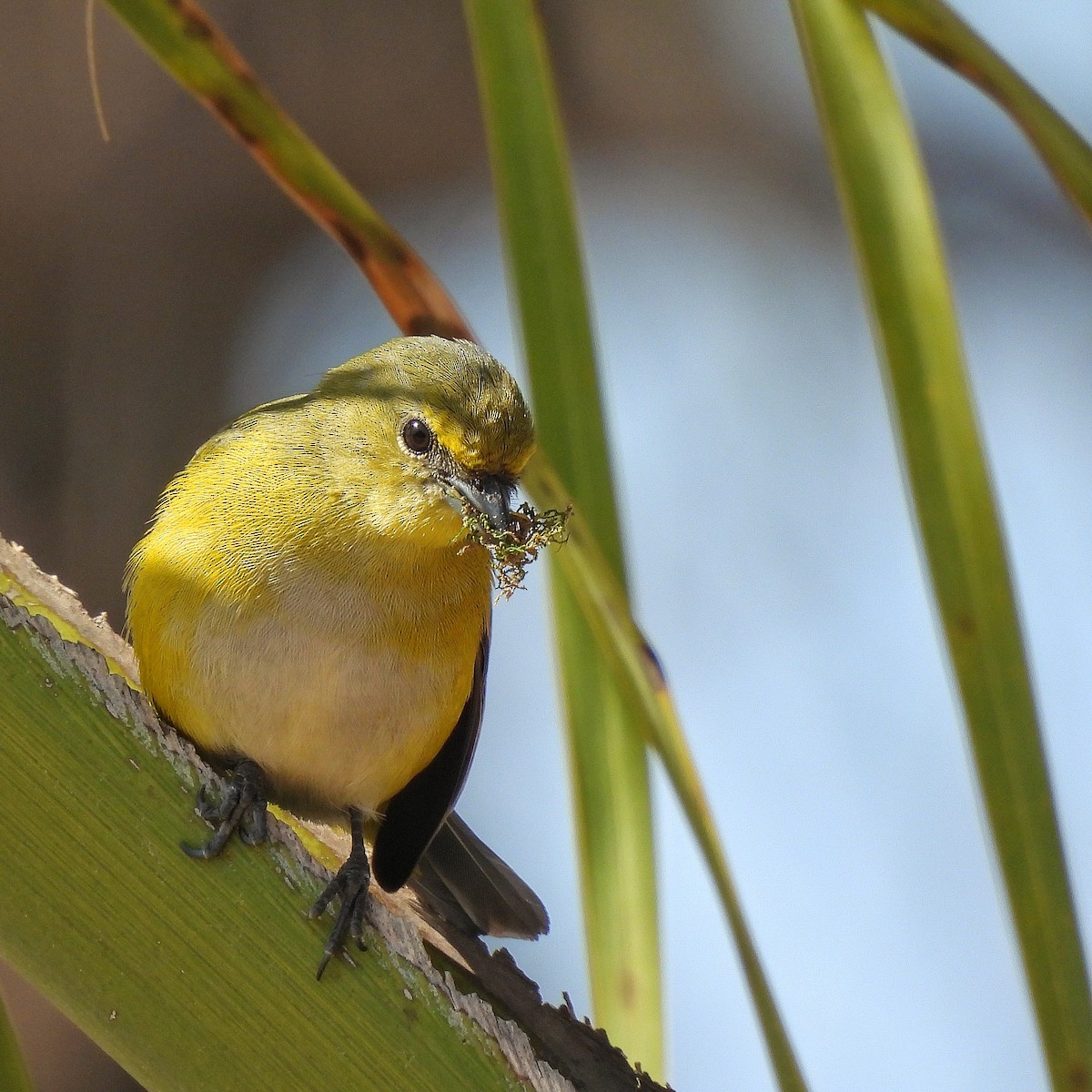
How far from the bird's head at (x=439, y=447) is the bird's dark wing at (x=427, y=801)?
351 mm

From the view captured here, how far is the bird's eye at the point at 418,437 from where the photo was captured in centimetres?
239

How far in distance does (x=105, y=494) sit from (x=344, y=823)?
1.60 meters

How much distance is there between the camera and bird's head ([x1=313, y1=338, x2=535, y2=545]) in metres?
2.32

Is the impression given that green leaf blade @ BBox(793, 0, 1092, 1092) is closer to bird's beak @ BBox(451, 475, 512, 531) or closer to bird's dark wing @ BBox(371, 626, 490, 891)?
bird's beak @ BBox(451, 475, 512, 531)

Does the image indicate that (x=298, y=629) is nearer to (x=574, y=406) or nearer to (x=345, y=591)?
(x=345, y=591)

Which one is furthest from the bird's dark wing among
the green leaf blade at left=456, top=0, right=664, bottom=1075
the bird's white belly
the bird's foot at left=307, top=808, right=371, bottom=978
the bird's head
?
the green leaf blade at left=456, top=0, right=664, bottom=1075

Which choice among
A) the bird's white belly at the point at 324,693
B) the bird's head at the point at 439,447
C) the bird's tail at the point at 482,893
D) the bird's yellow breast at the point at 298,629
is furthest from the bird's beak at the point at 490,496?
the bird's tail at the point at 482,893

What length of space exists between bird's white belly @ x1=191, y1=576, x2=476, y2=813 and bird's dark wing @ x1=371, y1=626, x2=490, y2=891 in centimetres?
14

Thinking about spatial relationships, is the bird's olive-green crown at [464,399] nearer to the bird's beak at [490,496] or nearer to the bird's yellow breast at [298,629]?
the bird's beak at [490,496]

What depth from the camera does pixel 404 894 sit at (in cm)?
241

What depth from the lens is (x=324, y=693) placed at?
2312mm

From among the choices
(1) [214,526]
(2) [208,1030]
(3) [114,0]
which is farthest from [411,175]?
(2) [208,1030]

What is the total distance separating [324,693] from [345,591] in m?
0.19

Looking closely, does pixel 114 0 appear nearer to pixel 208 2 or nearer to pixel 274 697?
pixel 274 697
